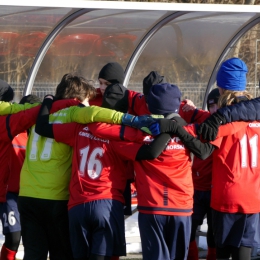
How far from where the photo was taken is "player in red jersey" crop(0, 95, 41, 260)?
4.90m

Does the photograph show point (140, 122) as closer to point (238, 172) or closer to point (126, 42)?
point (238, 172)

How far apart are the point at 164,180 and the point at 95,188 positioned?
0.46 metres

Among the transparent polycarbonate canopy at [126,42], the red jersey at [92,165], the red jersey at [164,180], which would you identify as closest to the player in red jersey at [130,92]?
the red jersey at [92,165]

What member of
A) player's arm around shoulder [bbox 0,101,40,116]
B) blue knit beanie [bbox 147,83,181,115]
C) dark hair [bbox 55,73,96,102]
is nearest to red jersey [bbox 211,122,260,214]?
blue knit beanie [bbox 147,83,181,115]

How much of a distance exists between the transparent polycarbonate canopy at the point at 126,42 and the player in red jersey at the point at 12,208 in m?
1.26

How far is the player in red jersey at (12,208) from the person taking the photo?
193 inches

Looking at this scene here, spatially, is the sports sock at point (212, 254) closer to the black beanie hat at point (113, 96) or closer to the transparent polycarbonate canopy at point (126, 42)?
the black beanie hat at point (113, 96)

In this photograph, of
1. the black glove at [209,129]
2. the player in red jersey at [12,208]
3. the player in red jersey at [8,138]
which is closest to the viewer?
the black glove at [209,129]

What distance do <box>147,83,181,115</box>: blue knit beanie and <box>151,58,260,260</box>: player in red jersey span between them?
0.44 meters

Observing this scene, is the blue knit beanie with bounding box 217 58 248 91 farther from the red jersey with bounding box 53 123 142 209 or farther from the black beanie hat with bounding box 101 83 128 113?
the red jersey with bounding box 53 123 142 209

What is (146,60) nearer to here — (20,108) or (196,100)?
(196,100)

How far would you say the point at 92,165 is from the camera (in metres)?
4.05

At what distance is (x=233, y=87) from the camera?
4.30 metres

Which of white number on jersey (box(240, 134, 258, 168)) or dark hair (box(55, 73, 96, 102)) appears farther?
dark hair (box(55, 73, 96, 102))
